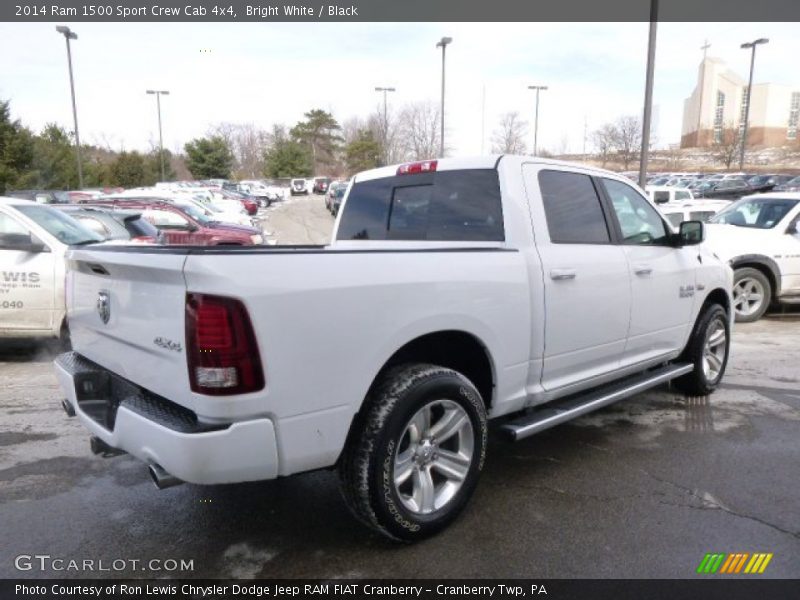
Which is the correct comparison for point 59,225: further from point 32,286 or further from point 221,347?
point 221,347

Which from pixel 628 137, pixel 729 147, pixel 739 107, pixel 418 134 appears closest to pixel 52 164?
pixel 418 134

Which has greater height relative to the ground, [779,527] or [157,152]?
[157,152]

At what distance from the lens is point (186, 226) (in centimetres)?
1323

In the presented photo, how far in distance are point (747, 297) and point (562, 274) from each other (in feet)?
23.4

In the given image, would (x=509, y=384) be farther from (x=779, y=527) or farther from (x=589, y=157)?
(x=589, y=157)

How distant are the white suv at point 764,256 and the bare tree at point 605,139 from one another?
58075 millimetres

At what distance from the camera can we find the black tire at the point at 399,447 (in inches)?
107

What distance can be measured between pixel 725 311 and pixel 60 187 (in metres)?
48.9

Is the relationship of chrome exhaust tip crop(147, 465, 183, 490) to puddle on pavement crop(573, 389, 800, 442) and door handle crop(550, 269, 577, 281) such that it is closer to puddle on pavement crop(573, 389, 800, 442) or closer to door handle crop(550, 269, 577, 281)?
door handle crop(550, 269, 577, 281)

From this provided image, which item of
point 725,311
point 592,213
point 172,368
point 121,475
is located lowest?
point 121,475

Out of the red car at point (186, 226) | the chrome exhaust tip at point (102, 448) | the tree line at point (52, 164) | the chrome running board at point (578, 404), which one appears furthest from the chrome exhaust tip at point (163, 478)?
the tree line at point (52, 164)

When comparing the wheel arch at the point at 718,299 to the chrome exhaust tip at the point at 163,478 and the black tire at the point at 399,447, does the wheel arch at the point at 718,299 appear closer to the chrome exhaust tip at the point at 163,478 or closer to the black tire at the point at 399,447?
the black tire at the point at 399,447

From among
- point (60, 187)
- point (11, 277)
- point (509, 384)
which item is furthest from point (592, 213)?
point (60, 187)

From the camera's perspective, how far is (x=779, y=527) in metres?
3.18
